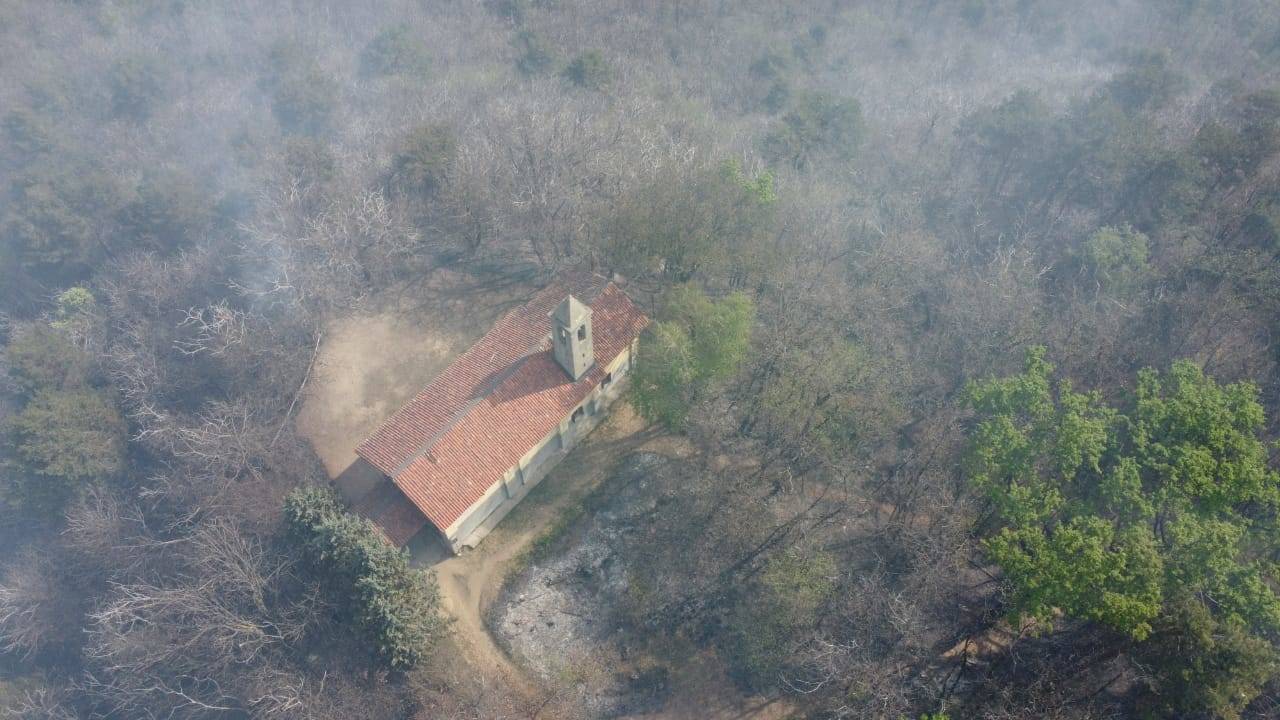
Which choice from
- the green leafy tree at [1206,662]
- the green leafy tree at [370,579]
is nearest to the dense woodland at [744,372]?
the green leafy tree at [1206,662]

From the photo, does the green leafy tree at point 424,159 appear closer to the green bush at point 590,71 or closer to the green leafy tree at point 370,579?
the green bush at point 590,71

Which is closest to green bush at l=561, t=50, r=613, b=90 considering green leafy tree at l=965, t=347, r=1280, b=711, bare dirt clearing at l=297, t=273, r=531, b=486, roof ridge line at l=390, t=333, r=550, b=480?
bare dirt clearing at l=297, t=273, r=531, b=486

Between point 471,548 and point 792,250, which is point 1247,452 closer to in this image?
point 792,250

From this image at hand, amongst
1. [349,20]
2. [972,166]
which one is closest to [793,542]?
[972,166]

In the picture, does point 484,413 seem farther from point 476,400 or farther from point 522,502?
point 522,502

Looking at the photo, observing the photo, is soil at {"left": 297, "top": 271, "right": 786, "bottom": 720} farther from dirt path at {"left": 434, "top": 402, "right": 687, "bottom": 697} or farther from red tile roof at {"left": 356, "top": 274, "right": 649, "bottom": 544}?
red tile roof at {"left": 356, "top": 274, "right": 649, "bottom": 544}
